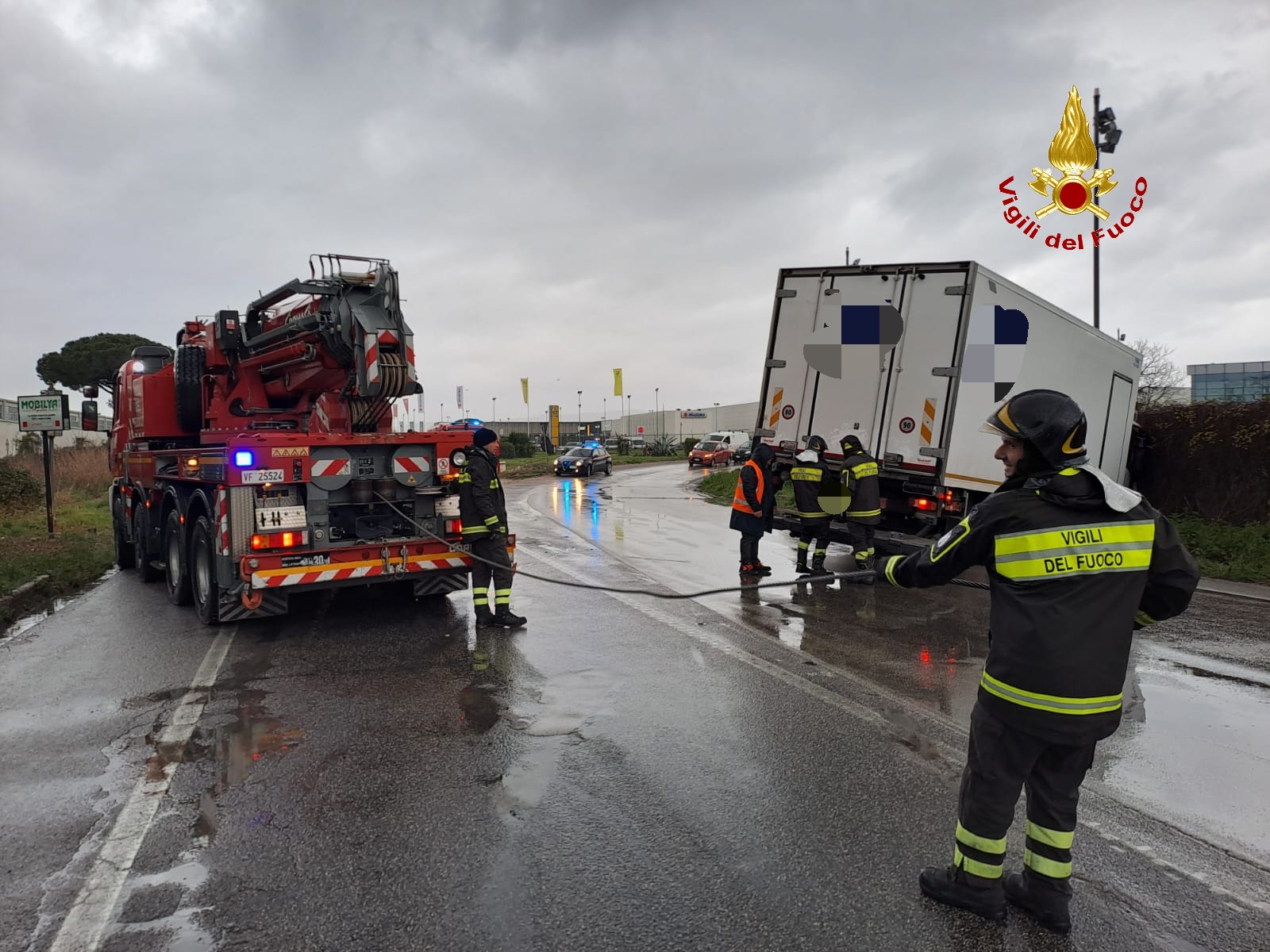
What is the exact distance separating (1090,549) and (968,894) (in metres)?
1.30

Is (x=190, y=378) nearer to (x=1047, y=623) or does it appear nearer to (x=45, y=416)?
(x=45, y=416)

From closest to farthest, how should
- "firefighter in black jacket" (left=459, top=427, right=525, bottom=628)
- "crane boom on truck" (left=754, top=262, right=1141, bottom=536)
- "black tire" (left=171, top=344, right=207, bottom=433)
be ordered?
"firefighter in black jacket" (left=459, top=427, right=525, bottom=628), "black tire" (left=171, top=344, right=207, bottom=433), "crane boom on truck" (left=754, top=262, right=1141, bottom=536)

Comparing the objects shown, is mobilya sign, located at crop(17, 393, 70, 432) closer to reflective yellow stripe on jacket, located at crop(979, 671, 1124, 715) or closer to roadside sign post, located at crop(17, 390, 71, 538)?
roadside sign post, located at crop(17, 390, 71, 538)

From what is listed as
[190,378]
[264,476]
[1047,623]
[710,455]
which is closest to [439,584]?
[264,476]

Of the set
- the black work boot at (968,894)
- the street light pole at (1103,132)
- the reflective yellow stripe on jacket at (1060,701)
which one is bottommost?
the black work boot at (968,894)

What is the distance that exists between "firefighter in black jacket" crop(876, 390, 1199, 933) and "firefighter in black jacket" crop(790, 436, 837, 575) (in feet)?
22.0

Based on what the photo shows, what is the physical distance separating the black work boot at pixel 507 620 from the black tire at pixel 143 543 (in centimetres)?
473

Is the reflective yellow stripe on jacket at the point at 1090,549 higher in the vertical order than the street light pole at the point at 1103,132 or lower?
lower

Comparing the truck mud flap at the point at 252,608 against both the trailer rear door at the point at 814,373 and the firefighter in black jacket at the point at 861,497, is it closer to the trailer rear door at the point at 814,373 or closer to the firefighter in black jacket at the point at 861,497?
the firefighter in black jacket at the point at 861,497

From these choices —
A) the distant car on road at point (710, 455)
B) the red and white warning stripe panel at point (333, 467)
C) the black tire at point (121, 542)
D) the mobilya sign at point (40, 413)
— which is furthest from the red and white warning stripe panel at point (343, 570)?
the distant car on road at point (710, 455)

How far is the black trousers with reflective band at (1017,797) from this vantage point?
2842mm

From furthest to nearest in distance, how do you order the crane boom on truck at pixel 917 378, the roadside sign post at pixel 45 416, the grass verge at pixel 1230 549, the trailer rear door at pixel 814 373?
the roadside sign post at pixel 45 416, the grass verge at pixel 1230 549, the trailer rear door at pixel 814 373, the crane boom on truck at pixel 917 378

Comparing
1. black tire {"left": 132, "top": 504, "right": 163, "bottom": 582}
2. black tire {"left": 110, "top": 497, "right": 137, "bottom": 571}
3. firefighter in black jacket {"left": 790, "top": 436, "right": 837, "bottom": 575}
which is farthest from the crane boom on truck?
black tire {"left": 110, "top": 497, "right": 137, "bottom": 571}

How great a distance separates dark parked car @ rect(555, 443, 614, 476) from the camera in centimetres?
3656
